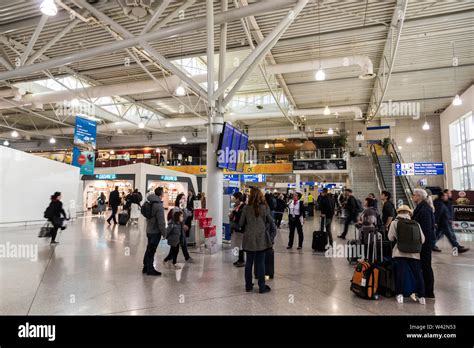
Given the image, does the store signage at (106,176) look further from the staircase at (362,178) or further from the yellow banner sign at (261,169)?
the staircase at (362,178)

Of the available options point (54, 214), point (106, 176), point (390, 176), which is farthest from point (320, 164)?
point (54, 214)

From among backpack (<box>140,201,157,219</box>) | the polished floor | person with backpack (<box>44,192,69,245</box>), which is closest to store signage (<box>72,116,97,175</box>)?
person with backpack (<box>44,192,69,245</box>)

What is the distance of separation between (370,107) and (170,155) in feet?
66.1

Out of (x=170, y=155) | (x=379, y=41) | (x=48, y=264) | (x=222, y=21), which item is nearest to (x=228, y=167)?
(x=222, y=21)

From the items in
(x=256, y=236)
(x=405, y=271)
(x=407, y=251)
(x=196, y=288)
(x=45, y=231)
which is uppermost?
(x=256, y=236)

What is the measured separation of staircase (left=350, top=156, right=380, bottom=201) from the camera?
18125 mm

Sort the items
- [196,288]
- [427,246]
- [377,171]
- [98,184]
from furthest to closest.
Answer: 1. [98,184]
2. [377,171]
3. [196,288]
4. [427,246]

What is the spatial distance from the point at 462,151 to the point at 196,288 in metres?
20.2

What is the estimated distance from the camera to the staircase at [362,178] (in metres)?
18.1

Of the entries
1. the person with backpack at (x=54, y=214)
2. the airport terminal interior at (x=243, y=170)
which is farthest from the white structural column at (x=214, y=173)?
the person with backpack at (x=54, y=214)

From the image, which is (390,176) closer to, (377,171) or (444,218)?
(377,171)

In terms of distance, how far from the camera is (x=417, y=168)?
12.7 metres

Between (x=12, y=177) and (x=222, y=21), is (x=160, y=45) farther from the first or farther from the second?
(x=12, y=177)

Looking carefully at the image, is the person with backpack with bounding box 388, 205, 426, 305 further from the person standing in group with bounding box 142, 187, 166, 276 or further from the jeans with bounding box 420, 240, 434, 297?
the person standing in group with bounding box 142, 187, 166, 276
